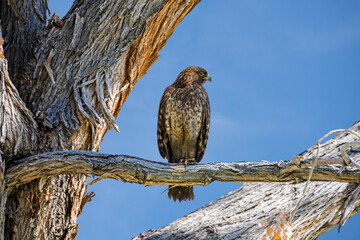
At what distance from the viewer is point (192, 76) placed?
5.54 meters

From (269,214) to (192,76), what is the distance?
195 cm

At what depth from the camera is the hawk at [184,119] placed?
209 inches

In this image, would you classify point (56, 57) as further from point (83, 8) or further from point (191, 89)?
point (191, 89)

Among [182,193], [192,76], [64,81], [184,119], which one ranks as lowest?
[182,193]

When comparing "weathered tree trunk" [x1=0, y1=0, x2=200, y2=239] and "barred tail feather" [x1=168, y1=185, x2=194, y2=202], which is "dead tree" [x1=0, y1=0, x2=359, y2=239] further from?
"barred tail feather" [x1=168, y1=185, x2=194, y2=202]

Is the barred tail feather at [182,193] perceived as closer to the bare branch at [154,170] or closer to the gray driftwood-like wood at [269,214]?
the gray driftwood-like wood at [269,214]

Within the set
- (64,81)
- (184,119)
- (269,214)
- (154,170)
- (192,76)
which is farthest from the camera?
(192,76)

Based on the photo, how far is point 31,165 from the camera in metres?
3.81

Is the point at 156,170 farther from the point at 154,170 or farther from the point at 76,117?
the point at 76,117

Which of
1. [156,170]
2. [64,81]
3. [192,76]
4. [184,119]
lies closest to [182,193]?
[184,119]

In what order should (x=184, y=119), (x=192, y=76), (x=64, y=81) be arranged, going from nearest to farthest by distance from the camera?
(x=64, y=81) < (x=184, y=119) < (x=192, y=76)

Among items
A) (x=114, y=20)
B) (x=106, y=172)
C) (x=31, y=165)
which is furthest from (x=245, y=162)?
(x=114, y=20)

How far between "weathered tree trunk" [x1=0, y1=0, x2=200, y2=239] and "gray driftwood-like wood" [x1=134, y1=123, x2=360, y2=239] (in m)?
0.97

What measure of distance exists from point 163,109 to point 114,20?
1.23 metres
